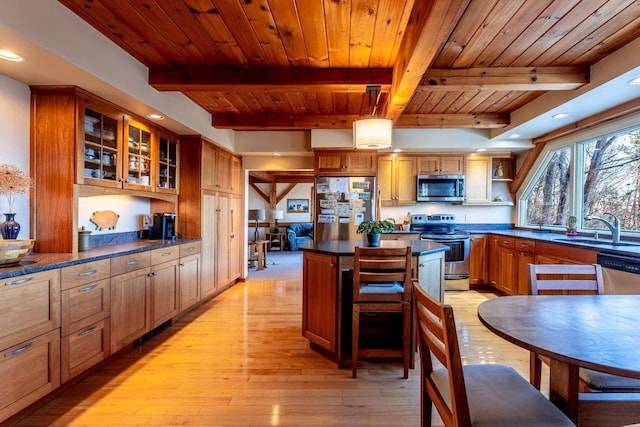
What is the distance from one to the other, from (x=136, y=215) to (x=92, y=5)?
2.14 meters

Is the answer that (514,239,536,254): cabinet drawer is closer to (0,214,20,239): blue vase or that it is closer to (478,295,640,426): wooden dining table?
(478,295,640,426): wooden dining table

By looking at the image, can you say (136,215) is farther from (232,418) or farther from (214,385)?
(232,418)

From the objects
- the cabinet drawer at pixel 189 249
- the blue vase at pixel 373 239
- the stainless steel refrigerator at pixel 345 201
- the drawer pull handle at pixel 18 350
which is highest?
the stainless steel refrigerator at pixel 345 201

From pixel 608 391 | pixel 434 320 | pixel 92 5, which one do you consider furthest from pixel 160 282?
pixel 608 391

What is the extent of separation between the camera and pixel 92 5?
190 centimetres

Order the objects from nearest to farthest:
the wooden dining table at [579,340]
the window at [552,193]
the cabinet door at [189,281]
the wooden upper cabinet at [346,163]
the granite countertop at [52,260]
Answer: the wooden dining table at [579,340] < the granite countertop at [52,260] < the cabinet door at [189,281] < the window at [552,193] < the wooden upper cabinet at [346,163]

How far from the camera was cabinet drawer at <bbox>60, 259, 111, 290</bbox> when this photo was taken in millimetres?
1944

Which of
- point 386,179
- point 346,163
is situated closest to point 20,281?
point 346,163

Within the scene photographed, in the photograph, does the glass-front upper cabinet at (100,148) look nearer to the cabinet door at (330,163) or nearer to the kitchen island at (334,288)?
the kitchen island at (334,288)

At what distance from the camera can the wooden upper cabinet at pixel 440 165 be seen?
16.2 feet

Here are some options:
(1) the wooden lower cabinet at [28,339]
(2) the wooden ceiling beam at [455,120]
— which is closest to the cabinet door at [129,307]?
(1) the wooden lower cabinet at [28,339]

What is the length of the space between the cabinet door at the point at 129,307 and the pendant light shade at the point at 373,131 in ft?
7.34

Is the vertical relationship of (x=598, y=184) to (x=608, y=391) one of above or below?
above

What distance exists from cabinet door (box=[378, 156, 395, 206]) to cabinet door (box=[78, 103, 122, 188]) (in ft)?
11.8
